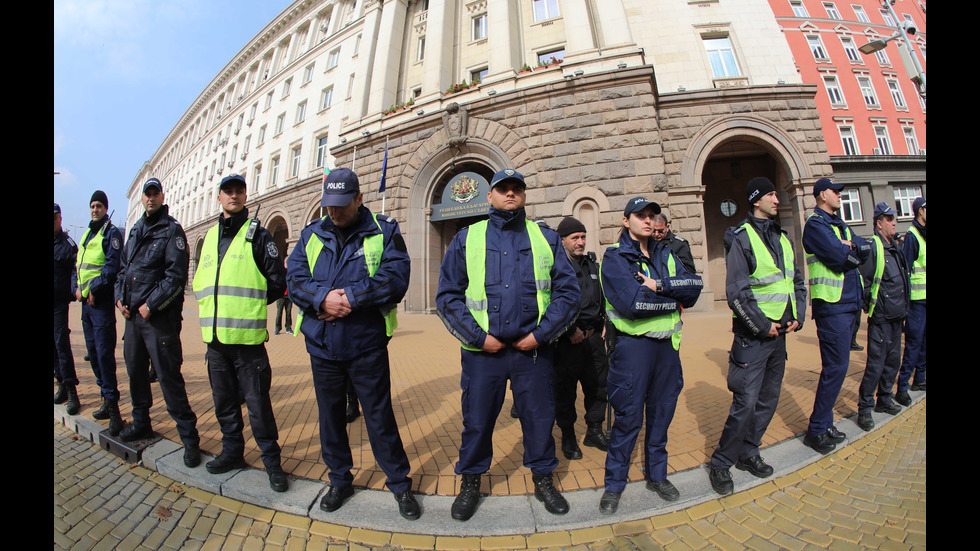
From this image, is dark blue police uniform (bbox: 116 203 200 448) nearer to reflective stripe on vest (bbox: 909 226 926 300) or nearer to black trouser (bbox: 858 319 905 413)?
black trouser (bbox: 858 319 905 413)

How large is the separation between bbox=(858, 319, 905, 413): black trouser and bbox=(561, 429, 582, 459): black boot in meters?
3.04

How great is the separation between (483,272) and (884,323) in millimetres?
4464

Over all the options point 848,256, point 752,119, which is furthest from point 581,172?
point 848,256

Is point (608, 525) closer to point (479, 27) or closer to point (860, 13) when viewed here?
point (479, 27)

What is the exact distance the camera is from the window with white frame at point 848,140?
22422mm

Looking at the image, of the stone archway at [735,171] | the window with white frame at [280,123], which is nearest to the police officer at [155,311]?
the stone archway at [735,171]

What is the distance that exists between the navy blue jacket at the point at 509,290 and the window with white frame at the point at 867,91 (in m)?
33.8

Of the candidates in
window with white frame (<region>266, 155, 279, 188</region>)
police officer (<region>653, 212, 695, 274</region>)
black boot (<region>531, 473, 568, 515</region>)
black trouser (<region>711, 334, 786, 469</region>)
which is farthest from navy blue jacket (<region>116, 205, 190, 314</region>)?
window with white frame (<region>266, 155, 279, 188</region>)

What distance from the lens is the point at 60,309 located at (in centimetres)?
432

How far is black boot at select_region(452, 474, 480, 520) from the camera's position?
2.15 m

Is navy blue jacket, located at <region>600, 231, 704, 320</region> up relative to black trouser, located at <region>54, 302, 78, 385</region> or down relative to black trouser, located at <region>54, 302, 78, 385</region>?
up

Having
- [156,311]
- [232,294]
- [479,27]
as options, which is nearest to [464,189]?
[479,27]

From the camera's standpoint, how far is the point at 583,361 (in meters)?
3.30

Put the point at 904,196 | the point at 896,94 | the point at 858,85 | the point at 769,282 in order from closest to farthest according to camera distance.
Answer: the point at 769,282, the point at 904,196, the point at 858,85, the point at 896,94
